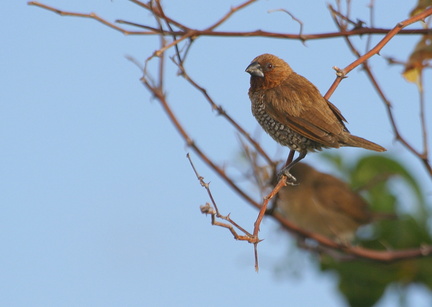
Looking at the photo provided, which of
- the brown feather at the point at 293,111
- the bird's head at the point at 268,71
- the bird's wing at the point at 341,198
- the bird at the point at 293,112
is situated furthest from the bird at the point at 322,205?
the bird's head at the point at 268,71

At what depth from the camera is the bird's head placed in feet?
15.1

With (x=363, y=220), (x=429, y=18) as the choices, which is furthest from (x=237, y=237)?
(x=429, y=18)

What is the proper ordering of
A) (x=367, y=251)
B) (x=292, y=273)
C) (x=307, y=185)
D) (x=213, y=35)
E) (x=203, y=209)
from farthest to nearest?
1. (x=307, y=185)
2. (x=213, y=35)
3. (x=292, y=273)
4. (x=367, y=251)
5. (x=203, y=209)

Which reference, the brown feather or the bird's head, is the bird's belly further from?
the bird's head

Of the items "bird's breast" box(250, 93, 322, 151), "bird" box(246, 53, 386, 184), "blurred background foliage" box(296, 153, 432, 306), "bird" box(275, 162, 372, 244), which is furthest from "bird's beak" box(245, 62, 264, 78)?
"blurred background foliage" box(296, 153, 432, 306)

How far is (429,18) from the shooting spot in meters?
3.36

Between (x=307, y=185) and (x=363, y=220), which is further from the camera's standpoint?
(x=307, y=185)

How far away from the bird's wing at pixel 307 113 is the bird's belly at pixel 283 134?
45 millimetres

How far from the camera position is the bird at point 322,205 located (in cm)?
303

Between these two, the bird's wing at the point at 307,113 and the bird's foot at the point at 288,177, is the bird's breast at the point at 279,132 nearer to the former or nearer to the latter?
the bird's wing at the point at 307,113

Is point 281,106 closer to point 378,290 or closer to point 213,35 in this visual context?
point 213,35

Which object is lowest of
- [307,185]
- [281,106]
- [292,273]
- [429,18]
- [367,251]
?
[367,251]

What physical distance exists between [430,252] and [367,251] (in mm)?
247

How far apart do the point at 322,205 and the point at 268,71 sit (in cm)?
120
